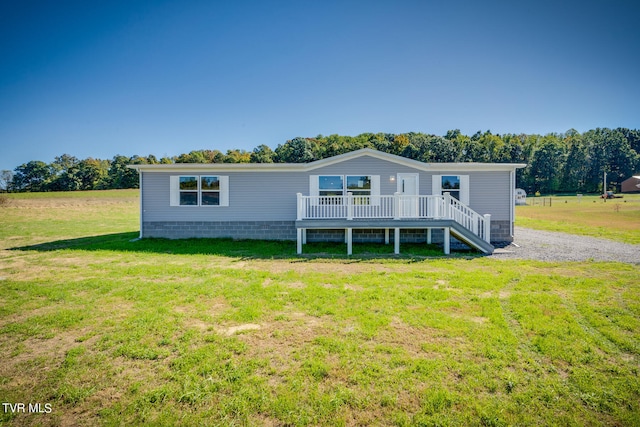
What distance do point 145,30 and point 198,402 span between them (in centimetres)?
1705

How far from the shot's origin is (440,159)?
55750 mm

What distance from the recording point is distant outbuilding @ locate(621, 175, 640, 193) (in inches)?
2375

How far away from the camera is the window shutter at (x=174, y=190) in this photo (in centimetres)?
1243

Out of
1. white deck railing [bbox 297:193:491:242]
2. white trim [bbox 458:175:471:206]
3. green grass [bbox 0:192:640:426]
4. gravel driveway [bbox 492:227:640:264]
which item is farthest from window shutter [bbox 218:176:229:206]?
gravel driveway [bbox 492:227:640:264]

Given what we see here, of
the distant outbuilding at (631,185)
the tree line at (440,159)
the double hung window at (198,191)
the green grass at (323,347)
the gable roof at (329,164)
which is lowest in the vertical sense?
the green grass at (323,347)

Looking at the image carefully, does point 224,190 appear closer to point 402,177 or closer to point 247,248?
point 247,248

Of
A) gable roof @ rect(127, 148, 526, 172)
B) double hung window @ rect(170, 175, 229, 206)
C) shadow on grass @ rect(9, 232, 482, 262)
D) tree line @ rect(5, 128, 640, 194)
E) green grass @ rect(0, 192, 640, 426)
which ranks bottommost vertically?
green grass @ rect(0, 192, 640, 426)

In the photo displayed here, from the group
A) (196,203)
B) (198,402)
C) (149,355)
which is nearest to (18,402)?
(149,355)

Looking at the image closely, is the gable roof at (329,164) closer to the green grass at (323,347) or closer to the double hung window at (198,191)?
the double hung window at (198,191)

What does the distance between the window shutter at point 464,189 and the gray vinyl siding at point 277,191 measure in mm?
183

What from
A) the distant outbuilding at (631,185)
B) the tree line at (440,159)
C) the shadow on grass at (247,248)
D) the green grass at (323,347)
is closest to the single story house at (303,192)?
the shadow on grass at (247,248)

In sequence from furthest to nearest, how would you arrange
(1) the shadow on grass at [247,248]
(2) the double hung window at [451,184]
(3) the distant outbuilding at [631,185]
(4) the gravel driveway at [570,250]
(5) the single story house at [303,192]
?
(3) the distant outbuilding at [631,185], (2) the double hung window at [451,184], (5) the single story house at [303,192], (1) the shadow on grass at [247,248], (4) the gravel driveway at [570,250]

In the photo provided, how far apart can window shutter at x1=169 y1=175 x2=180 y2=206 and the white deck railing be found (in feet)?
19.7

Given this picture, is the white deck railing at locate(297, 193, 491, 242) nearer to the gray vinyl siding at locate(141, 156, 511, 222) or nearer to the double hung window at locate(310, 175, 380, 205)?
the double hung window at locate(310, 175, 380, 205)
